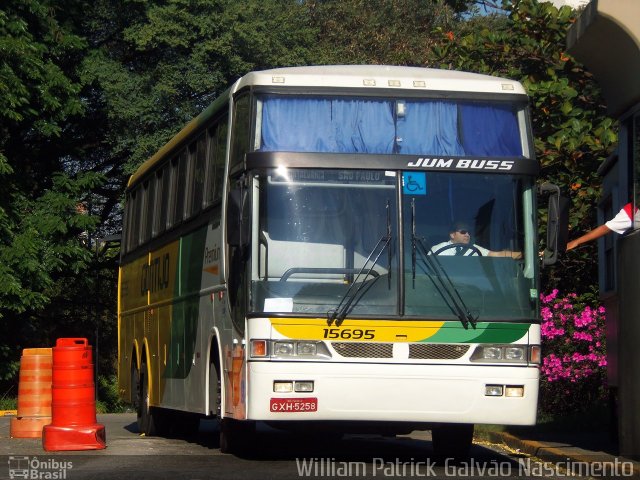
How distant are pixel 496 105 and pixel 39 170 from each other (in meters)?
20.8

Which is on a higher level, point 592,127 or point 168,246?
point 592,127

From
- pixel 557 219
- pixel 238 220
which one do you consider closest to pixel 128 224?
pixel 238 220

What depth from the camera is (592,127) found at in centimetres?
2055

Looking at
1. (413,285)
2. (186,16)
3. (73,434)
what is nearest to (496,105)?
(413,285)

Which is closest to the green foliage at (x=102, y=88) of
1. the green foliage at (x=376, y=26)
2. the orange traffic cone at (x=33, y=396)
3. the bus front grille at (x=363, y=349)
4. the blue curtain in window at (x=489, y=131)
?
the green foliage at (x=376, y=26)

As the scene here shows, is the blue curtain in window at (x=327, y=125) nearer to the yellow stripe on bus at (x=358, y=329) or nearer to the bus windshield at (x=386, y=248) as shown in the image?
the bus windshield at (x=386, y=248)

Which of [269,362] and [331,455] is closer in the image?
[269,362]

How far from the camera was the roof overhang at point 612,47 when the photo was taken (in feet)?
37.3

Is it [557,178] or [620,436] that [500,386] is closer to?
[620,436]

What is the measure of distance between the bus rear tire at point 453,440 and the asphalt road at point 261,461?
113mm

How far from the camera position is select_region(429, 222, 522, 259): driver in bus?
38.6 ft

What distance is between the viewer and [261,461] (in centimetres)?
1261

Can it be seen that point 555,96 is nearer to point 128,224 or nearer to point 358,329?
point 128,224

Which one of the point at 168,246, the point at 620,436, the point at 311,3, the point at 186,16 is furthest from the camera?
the point at 311,3
